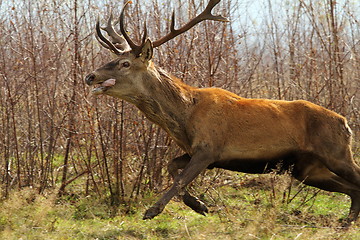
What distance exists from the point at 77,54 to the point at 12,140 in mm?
1936

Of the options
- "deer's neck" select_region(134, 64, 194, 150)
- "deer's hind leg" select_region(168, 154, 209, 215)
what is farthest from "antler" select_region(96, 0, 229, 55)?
"deer's hind leg" select_region(168, 154, 209, 215)

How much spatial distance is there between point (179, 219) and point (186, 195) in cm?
55

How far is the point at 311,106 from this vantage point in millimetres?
6773

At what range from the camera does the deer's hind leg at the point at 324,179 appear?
268 inches

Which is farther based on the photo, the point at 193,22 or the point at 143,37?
the point at 193,22

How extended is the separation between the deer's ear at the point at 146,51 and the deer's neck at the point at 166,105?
0.64ft

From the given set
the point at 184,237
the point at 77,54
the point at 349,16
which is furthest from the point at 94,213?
the point at 349,16

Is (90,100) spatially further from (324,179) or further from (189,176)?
(324,179)

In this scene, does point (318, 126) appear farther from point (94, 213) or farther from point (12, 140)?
point (12, 140)

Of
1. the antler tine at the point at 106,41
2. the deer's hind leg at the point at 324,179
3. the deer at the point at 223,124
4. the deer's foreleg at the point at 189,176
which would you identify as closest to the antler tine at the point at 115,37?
the deer at the point at 223,124

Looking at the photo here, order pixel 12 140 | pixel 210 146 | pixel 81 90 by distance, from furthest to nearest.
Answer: pixel 12 140 < pixel 81 90 < pixel 210 146

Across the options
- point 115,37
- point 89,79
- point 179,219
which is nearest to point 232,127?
point 179,219

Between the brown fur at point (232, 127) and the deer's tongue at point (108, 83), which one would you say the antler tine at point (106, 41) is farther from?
A: the deer's tongue at point (108, 83)

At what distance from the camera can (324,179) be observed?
710 cm
